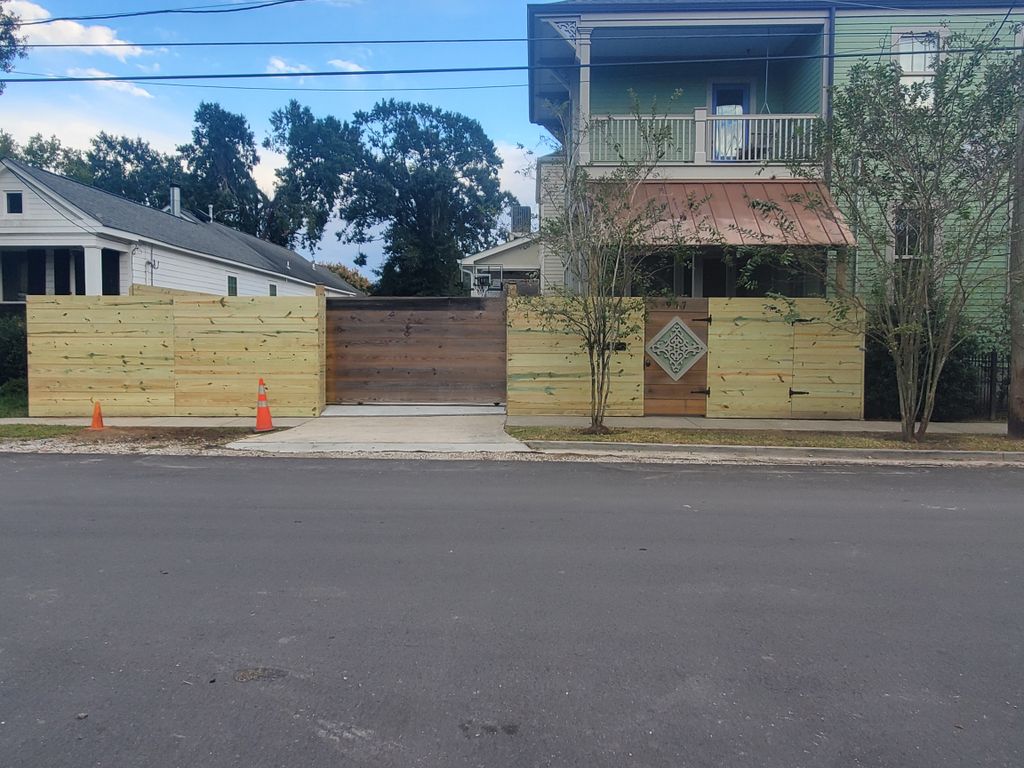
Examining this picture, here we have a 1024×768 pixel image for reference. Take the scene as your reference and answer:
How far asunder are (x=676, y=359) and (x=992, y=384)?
20.4 ft

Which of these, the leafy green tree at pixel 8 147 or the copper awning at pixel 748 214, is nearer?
the copper awning at pixel 748 214

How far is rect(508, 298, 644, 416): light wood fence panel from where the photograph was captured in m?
13.9

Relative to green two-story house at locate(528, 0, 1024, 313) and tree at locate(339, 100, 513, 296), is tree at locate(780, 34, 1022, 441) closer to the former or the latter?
green two-story house at locate(528, 0, 1024, 313)

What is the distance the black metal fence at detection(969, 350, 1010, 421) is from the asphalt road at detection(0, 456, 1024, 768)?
25.6 ft

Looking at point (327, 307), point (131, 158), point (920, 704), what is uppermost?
point (131, 158)

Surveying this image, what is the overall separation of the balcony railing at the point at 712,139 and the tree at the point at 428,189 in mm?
30621

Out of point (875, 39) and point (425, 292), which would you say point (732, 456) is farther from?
point (425, 292)

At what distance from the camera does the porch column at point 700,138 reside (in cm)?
1595

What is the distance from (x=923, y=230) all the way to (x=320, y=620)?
429 inches

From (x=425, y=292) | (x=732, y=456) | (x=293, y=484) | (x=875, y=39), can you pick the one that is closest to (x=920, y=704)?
(x=293, y=484)

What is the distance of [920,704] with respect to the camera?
3.55m

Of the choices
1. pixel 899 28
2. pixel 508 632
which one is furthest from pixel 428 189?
pixel 508 632

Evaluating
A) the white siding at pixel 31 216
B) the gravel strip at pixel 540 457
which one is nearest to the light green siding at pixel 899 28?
the gravel strip at pixel 540 457

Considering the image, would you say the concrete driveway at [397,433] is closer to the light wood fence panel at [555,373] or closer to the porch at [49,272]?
the light wood fence panel at [555,373]
